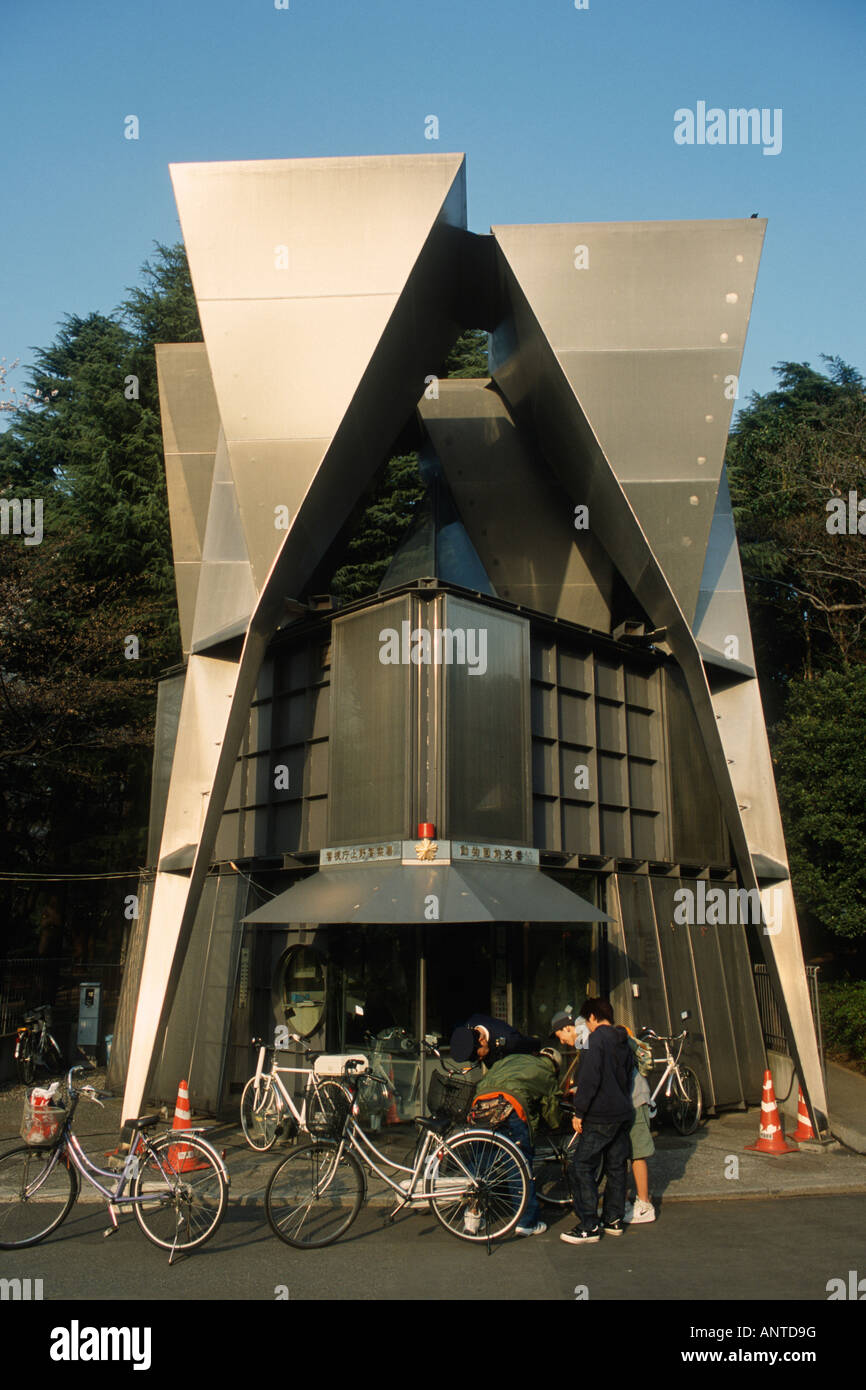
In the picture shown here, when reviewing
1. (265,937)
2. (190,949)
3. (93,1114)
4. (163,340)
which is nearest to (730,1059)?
(265,937)

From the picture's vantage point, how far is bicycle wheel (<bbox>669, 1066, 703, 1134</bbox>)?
42.1ft

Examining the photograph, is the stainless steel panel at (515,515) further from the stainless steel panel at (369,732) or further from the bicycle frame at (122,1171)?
the bicycle frame at (122,1171)

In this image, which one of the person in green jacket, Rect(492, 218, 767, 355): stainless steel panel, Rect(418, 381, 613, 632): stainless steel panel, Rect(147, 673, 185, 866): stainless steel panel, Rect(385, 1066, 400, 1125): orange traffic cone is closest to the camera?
the person in green jacket

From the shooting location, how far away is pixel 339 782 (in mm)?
13812

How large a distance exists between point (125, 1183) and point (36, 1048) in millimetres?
11328

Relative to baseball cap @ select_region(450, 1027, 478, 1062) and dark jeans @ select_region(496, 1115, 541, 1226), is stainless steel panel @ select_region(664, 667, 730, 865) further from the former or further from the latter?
dark jeans @ select_region(496, 1115, 541, 1226)

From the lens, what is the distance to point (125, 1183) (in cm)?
776

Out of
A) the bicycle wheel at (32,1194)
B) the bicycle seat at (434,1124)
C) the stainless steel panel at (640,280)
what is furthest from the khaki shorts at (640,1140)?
the stainless steel panel at (640,280)

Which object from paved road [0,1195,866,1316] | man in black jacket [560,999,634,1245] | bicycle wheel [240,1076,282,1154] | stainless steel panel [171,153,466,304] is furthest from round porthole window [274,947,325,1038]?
stainless steel panel [171,153,466,304]

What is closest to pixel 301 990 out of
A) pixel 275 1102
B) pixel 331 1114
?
pixel 275 1102

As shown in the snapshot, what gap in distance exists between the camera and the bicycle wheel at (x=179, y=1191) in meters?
7.46

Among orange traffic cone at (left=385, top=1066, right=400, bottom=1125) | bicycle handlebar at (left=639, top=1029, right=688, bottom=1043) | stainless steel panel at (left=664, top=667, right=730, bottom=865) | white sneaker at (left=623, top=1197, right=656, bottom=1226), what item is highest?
stainless steel panel at (left=664, top=667, right=730, bottom=865)

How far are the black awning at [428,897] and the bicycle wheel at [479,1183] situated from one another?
11.0 feet

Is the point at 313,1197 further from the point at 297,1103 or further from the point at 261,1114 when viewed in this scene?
the point at 297,1103
